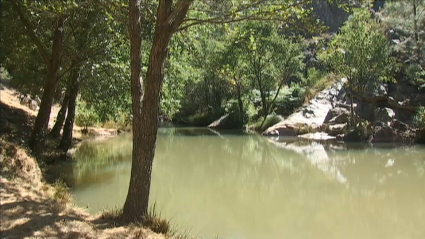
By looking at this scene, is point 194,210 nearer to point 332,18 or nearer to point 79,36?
point 79,36

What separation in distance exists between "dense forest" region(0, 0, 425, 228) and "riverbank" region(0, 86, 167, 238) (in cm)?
60

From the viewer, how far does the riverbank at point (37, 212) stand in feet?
15.4

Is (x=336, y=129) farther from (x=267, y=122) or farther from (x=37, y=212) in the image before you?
(x=37, y=212)

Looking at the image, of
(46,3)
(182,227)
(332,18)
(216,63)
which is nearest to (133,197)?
(182,227)

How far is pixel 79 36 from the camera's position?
10914 mm

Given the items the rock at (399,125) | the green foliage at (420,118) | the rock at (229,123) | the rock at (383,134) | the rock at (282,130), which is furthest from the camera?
the rock at (229,123)

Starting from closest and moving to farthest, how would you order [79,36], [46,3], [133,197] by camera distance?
[133,197]
[46,3]
[79,36]

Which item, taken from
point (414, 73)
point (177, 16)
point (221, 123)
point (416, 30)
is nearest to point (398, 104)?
point (414, 73)

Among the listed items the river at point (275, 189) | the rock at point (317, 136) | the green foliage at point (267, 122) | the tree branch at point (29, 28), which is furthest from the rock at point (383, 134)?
the tree branch at point (29, 28)

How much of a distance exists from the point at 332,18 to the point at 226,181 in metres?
38.1

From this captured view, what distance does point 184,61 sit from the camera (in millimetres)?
13469

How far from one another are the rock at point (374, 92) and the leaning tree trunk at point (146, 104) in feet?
61.2

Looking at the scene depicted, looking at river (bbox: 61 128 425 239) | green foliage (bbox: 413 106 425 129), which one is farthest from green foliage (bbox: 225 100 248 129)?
green foliage (bbox: 413 106 425 129)

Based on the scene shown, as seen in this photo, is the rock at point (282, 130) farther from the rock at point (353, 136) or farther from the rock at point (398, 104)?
the rock at point (398, 104)
